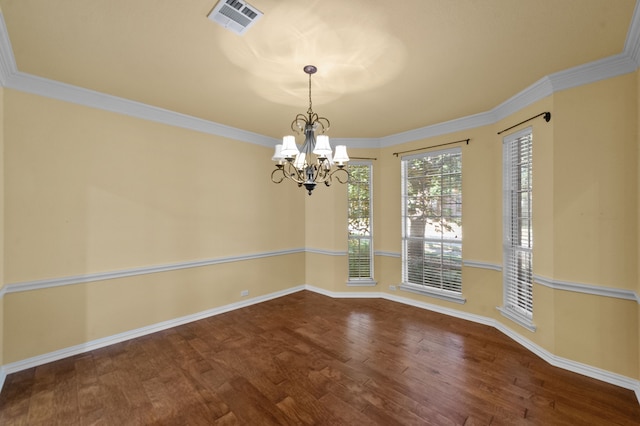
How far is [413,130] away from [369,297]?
2.91 metres

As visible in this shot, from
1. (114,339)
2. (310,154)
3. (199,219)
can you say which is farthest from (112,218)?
(310,154)

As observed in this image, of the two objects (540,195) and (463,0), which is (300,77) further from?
(540,195)

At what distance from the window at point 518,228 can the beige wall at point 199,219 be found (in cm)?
13

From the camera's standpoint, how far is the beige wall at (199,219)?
2459 millimetres

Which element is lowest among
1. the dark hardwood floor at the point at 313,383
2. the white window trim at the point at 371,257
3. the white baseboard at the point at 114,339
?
the dark hardwood floor at the point at 313,383

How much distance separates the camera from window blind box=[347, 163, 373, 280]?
4918 mm

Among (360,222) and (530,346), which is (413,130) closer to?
(360,222)

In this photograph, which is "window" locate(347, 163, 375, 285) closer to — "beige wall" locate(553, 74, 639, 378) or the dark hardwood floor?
the dark hardwood floor

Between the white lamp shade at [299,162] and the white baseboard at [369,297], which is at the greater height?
the white lamp shade at [299,162]

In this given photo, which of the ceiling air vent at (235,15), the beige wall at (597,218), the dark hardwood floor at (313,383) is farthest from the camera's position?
the beige wall at (597,218)

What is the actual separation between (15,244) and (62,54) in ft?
5.96

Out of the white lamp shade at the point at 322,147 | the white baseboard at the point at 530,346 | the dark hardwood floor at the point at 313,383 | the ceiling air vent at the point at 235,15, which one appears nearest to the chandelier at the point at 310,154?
the white lamp shade at the point at 322,147

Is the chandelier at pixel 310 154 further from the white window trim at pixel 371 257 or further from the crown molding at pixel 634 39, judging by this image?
the white window trim at pixel 371 257

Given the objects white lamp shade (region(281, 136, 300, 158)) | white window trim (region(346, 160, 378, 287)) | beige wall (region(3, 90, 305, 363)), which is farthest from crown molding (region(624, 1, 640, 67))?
beige wall (region(3, 90, 305, 363))
